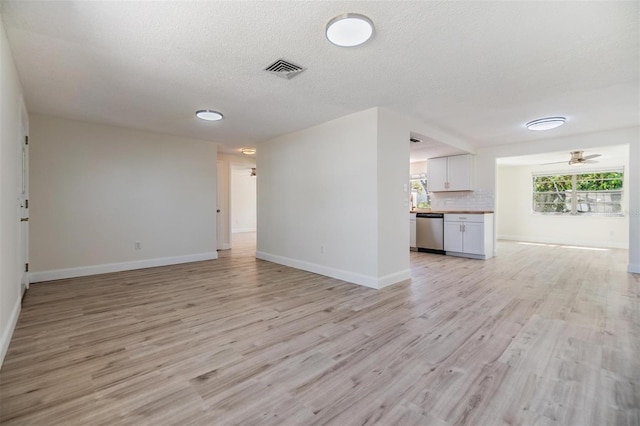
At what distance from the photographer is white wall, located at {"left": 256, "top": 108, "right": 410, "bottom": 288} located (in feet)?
12.2

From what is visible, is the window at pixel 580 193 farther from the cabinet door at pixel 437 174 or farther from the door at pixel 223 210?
the door at pixel 223 210

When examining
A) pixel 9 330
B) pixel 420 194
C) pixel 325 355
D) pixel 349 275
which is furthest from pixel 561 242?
pixel 9 330

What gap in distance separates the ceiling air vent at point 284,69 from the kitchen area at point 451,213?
3060mm

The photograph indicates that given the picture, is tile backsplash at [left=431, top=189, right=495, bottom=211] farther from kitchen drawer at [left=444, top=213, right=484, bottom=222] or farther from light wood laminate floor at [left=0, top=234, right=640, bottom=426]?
light wood laminate floor at [left=0, top=234, right=640, bottom=426]

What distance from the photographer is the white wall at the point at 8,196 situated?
2.02m

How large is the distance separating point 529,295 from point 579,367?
167 cm

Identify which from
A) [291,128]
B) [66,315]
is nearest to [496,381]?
[66,315]

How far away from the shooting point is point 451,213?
19.9 ft

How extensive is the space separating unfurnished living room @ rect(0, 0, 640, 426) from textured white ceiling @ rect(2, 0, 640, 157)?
0.02 meters

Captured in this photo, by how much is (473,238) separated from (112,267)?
647cm

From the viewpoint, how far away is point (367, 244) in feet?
12.4

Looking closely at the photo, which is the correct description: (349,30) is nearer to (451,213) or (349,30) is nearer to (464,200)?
(451,213)

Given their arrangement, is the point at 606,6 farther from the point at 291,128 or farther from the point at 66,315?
the point at 66,315

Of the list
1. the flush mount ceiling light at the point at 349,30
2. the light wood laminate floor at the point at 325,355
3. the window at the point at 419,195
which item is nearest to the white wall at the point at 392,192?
the light wood laminate floor at the point at 325,355
